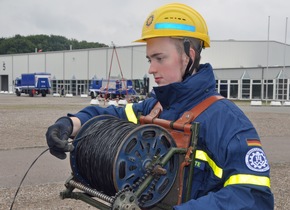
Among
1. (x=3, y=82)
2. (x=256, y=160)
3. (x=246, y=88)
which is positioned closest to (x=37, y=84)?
(x=246, y=88)

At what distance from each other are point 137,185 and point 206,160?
1.36ft

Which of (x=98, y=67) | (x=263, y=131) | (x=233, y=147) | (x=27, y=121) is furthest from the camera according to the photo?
(x=98, y=67)

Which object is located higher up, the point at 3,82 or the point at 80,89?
the point at 3,82

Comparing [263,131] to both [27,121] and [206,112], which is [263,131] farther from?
[206,112]

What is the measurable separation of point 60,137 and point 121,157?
0.60m

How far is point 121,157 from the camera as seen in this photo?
185 cm

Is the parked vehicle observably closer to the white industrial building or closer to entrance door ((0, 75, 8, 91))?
the white industrial building

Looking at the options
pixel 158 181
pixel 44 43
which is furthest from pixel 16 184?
pixel 44 43

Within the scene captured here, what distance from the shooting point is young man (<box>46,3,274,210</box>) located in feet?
5.74

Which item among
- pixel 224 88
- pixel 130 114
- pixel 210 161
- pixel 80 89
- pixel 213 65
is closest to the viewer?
pixel 210 161

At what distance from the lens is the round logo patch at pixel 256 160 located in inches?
70.2

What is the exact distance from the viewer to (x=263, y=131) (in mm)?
14148

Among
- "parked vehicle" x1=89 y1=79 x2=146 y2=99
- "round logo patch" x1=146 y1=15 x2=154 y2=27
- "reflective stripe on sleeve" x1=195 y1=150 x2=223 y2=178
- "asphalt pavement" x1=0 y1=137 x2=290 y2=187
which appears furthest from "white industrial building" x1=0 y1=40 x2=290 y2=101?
"reflective stripe on sleeve" x1=195 y1=150 x2=223 y2=178

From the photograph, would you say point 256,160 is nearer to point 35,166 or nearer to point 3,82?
point 35,166
